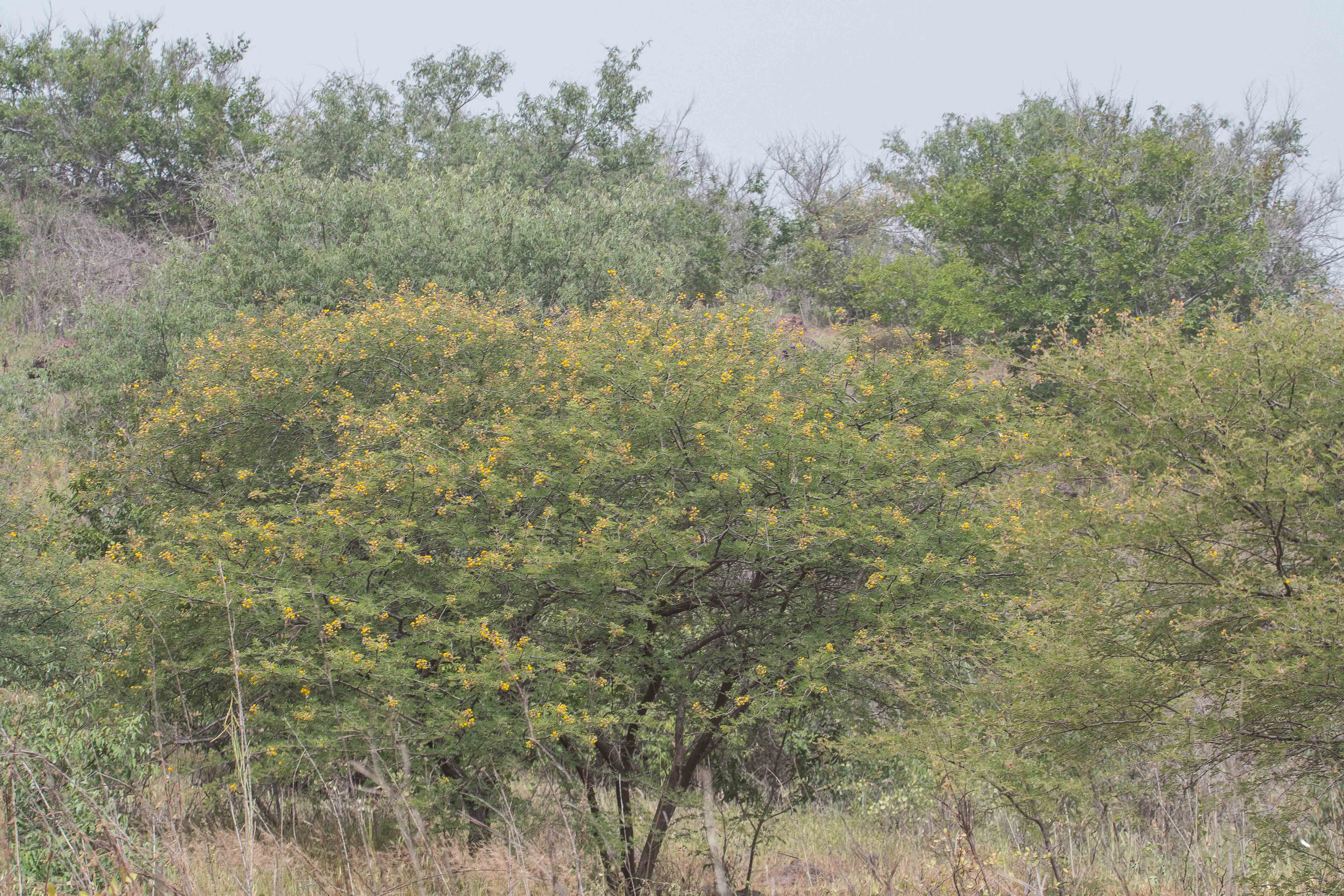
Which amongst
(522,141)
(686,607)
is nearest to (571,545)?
(686,607)

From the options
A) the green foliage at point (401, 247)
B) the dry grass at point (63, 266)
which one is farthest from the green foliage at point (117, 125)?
the green foliage at point (401, 247)

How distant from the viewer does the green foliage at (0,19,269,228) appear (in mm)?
29688

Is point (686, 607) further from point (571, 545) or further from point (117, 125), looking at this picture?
point (117, 125)

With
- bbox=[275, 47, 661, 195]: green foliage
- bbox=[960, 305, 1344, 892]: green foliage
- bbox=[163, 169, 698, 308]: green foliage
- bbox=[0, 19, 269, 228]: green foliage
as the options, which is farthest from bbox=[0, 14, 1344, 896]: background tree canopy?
bbox=[0, 19, 269, 228]: green foliage

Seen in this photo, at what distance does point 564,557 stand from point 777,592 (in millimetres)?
2146

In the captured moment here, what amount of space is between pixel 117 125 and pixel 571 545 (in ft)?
89.8

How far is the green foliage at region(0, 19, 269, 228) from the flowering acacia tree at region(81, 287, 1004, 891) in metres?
22.9

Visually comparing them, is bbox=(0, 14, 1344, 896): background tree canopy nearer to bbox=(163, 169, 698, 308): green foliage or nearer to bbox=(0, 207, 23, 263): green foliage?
bbox=(163, 169, 698, 308): green foliage

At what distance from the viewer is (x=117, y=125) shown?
97.4 ft

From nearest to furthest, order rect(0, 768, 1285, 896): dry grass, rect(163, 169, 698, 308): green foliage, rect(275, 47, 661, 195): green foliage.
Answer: rect(0, 768, 1285, 896): dry grass < rect(163, 169, 698, 308): green foliage < rect(275, 47, 661, 195): green foliage

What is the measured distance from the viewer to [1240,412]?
21.7 feet

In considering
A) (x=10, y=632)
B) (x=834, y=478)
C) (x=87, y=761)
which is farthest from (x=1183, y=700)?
(x=10, y=632)

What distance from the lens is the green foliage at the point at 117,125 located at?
29.7m

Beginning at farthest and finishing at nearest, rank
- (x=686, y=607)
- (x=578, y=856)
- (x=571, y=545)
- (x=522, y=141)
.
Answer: (x=522, y=141), (x=686, y=607), (x=571, y=545), (x=578, y=856)
